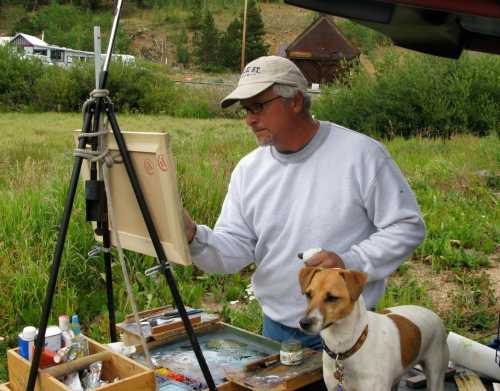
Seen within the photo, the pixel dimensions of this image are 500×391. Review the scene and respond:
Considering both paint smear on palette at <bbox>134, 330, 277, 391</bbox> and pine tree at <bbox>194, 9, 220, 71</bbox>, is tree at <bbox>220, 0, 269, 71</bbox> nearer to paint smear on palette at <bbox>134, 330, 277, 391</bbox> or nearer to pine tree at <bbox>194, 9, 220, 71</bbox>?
pine tree at <bbox>194, 9, 220, 71</bbox>

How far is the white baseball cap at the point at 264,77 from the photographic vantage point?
270cm

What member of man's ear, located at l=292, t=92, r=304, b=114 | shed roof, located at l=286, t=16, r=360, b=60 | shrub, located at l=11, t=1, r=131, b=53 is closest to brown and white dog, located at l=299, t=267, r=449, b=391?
man's ear, located at l=292, t=92, r=304, b=114

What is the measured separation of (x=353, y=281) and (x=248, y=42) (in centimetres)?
5974

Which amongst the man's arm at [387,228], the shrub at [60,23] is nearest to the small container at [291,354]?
the man's arm at [387,228]

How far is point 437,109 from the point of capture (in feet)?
57.5

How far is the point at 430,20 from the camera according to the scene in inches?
101

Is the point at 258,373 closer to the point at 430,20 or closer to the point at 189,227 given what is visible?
the point at 189,227

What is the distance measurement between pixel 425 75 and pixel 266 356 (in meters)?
16.2

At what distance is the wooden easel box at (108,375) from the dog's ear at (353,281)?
728 millimetres

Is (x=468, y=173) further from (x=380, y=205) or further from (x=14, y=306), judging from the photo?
(x=380, y=205)

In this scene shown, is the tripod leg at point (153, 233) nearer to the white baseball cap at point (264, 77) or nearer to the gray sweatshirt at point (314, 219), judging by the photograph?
the gray sweatshirt at point (314, 219)

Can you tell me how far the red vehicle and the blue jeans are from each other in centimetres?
134

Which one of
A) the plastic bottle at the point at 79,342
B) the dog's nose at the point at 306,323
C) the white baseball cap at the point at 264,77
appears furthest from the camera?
the white baseball cap at the point at 264,77

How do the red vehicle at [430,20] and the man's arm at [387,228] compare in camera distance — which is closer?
the red vehicle at [430,20]
